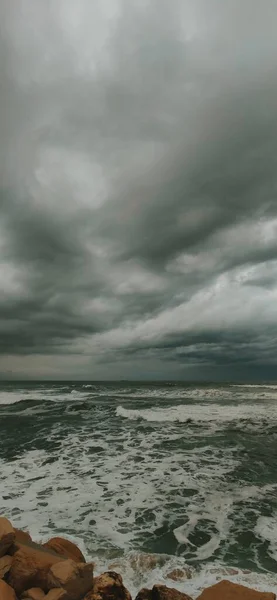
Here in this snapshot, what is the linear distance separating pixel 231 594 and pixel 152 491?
521cm

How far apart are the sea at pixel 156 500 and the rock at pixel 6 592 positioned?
1.67 metres

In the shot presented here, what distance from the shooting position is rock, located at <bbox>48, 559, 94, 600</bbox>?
3.76 meters

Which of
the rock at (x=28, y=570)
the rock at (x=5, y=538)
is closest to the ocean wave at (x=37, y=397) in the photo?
the rock at (x=5, y=538)

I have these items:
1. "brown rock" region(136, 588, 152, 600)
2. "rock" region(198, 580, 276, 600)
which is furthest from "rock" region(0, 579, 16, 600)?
"rock" region(198, 580, 276, 600)

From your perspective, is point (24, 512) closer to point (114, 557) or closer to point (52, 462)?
point (114, 557)

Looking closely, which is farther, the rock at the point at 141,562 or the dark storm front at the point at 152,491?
the dark storm front at the point at 152,491

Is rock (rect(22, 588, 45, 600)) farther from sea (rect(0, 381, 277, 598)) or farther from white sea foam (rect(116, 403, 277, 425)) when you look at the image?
white sea foam (rect(116, 403, 277, 425))

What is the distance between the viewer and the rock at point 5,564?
407 cm

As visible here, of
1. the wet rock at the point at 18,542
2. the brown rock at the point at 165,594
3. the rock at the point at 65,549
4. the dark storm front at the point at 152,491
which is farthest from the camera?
the dark storm front at the point at 152,491

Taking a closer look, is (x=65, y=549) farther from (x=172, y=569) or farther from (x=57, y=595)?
(x=172, y=569)

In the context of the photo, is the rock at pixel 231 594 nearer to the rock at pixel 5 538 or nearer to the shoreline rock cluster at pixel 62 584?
the shoreline rock cluster at pixel 62 584

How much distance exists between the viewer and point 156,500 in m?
8.15

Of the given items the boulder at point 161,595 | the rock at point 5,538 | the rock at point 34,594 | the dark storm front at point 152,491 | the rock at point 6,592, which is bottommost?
the dark storm front at point 152,491

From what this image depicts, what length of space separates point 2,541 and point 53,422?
18.0m
